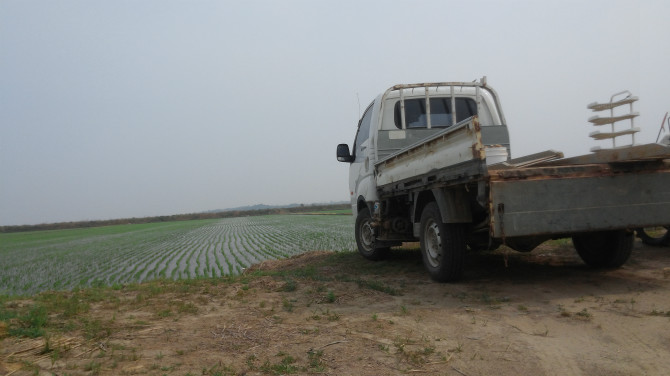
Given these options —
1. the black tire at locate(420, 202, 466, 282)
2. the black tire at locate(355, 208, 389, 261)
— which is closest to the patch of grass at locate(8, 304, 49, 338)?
the black tire at locate(420, 202, 466, 282)

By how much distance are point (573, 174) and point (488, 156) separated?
88 cm

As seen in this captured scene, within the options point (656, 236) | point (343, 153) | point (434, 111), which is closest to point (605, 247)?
point (656, 236)

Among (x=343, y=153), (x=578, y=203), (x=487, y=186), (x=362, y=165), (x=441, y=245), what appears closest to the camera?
(x=487, y=186)

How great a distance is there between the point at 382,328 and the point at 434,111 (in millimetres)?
4341

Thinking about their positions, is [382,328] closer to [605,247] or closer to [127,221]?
[605,247]

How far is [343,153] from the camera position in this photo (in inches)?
328

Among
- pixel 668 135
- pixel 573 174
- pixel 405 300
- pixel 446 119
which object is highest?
pixel 446 119

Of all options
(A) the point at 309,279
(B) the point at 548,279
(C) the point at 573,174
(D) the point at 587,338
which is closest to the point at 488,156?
(C) the point at 573,174

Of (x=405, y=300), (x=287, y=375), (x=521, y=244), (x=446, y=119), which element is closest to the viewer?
(x=287, y=375)

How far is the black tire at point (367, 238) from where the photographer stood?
761 centimetres

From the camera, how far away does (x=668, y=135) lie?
241 inches

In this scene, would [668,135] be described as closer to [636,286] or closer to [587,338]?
[636,286]

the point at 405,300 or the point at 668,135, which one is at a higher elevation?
the point at 668,135

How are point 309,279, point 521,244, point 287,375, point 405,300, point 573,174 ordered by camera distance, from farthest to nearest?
1. point 309,279
2. point 521,244
3. point 405,300
4. point 573,174
5. point 287,375
